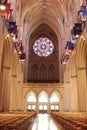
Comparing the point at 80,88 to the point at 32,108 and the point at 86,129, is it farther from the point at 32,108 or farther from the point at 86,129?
the point at 86,129

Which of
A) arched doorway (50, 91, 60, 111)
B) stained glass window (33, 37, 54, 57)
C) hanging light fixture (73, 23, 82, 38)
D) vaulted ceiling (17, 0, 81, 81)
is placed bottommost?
arched doorway (50, 91, 60, 111)

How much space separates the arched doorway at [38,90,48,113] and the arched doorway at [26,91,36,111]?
1.02 m

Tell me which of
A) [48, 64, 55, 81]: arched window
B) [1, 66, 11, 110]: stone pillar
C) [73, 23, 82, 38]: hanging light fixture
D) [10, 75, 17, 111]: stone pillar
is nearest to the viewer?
[73, 23, 82, 38]: hanging light fixture

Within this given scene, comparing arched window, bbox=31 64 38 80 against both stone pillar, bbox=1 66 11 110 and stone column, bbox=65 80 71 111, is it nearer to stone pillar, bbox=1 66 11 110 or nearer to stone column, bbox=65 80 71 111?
stone column, bbox=65 80 71 111

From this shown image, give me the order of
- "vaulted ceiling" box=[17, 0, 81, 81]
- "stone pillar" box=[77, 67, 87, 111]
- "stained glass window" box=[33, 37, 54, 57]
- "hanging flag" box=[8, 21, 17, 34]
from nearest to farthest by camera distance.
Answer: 1. "hanging flag" box=[8, 21, 17, 34]
2. "stone pillar" box=[77, 67, 87, 111]
3. "vaulted ceiling" box=[17, 0, 81, 81]
4. "stained glass window" box=[33, 37, 54, 57]

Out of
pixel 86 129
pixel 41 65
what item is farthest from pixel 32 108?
pixel 86 129

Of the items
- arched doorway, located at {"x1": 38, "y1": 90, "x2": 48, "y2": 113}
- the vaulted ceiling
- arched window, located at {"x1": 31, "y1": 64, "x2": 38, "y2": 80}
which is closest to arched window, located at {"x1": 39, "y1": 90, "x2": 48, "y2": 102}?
arched doorway, located at {"x1": 38, "y1": 90, "x2": 48, "y2": 113}

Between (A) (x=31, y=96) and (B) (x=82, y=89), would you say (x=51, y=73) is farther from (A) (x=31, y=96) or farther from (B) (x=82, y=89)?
(B) (x=82, y=89)

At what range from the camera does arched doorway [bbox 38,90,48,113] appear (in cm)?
3417

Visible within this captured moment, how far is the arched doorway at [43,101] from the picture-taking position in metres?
34.2

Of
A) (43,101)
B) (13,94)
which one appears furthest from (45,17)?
(13,94)

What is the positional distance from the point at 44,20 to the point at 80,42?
59.4ft

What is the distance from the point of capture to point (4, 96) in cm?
2036

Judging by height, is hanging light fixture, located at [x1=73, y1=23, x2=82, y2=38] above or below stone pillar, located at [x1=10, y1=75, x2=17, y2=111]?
above
